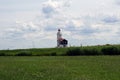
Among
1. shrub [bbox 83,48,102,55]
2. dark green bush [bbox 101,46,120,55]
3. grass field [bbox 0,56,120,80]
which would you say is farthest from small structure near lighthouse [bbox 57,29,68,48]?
grass field [bbox 0,56,120,80]

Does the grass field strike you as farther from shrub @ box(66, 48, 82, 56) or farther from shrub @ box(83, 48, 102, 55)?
shrub @ box(66, 48, 82, 56)

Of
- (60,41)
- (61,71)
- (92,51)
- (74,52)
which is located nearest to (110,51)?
(92,51)

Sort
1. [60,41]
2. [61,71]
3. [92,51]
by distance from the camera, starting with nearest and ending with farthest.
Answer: [61,71] → [92,51] → [60,41]

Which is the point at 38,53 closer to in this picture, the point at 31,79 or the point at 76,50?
the point at 76,50

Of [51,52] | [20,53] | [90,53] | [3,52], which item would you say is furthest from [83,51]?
[3,52]

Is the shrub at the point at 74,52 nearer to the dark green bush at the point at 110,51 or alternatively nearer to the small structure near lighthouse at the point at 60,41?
the dark green bush at the point at 110,51

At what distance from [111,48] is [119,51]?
5.99 feet

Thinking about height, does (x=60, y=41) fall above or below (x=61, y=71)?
above

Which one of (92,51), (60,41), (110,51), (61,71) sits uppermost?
(60,41)

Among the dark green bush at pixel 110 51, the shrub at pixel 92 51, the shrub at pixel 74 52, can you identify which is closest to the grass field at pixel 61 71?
the dark green bush at pixel 110 51

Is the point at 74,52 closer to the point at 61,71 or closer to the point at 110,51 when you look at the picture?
the point at 110,51

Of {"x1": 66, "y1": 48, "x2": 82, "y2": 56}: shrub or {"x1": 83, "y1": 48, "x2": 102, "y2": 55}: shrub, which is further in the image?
{"x1": 66, "y1": 48, "x2": 82, "y2": 56}: shrub

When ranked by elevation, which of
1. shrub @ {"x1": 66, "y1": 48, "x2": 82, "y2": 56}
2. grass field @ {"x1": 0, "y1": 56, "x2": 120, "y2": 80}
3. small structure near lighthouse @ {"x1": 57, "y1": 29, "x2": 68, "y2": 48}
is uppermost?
small structure near lighthouse @ {"x1": 57, "y1": 29, "x2": 68, "y2": 48}

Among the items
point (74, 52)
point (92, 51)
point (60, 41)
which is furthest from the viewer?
point (60, 41)
